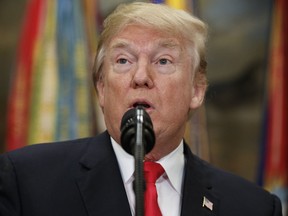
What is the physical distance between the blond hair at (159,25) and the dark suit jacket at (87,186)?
15.6 inches

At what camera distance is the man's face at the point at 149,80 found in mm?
2488

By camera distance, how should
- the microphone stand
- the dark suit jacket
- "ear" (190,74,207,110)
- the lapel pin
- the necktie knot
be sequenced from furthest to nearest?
"ear" (190,74,207,110) → the lapel pin → the necktie knot → the dark suit jacket → the microphone stand

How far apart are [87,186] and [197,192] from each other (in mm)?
503

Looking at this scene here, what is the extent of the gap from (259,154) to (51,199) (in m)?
2.25

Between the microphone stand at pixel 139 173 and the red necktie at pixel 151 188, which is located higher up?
the microphone stand at pixel 139 173

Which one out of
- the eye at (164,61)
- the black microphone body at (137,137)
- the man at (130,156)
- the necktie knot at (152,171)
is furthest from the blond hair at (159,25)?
the black microphone body at (137,137)

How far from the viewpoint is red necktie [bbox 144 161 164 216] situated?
245cm

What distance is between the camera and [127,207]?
7.99 ft

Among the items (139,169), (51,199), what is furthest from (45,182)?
(139,169)

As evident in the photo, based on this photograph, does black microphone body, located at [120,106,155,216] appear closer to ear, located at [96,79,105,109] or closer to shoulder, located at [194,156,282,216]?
ear, located at [96,79,105,109]

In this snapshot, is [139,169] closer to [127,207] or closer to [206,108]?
[127,207]

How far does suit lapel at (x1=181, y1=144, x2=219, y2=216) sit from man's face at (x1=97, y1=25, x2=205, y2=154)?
149mm

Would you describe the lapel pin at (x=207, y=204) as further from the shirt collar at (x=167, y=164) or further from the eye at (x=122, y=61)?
the eye at (x=122, y=61)

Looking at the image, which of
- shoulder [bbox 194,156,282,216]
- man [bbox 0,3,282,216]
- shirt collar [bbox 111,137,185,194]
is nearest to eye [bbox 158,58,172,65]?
man [bbox 0,3,282,216]
